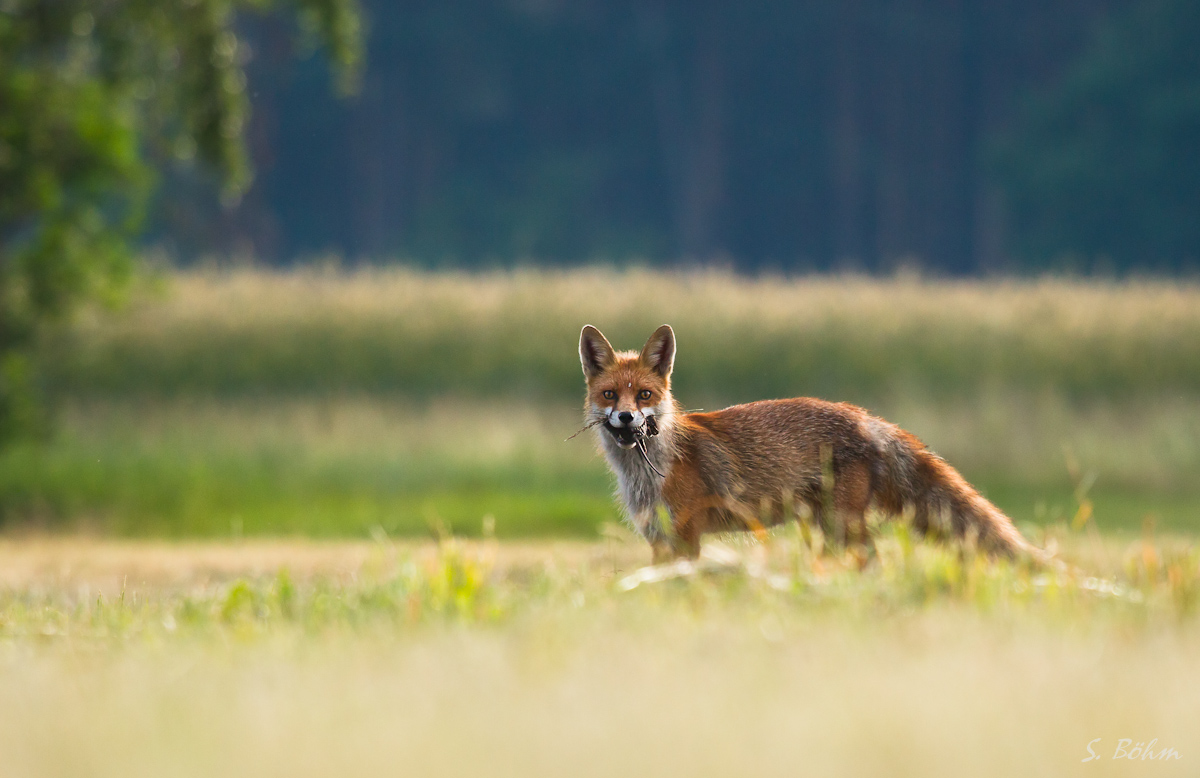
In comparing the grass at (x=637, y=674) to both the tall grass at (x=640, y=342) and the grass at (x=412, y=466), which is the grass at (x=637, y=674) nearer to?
the grass at (x=412, y=466)

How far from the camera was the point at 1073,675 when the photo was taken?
2.80 meters

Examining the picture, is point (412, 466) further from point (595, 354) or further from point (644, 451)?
point (644, 451)

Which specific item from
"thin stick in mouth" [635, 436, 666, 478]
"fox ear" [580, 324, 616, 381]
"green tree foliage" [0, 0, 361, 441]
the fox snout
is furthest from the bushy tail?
"green tree foliage" [0, 0, 361, 441]

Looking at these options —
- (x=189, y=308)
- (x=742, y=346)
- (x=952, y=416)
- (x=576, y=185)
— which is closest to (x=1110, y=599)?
(x=952, y=416)

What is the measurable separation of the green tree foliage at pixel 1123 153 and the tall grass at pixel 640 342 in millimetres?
23907

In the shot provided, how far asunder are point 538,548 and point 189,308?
8.62 m

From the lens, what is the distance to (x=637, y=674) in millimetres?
2820

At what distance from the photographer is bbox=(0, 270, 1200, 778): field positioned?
246 cm

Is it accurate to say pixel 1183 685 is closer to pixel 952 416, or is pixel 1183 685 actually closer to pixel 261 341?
pixel 952 416

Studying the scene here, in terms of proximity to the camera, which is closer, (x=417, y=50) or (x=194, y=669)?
(x=194, y=669)

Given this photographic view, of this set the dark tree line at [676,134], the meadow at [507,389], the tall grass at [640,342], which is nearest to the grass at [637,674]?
the meadow at [507,389]

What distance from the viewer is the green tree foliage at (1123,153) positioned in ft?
134

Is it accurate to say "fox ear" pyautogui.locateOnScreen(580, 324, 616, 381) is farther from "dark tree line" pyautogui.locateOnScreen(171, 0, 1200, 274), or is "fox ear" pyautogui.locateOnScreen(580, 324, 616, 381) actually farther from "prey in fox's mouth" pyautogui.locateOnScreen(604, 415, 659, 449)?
"dark tree line" pyautogui.locateOnScreen(171, 0, 1200, 274)

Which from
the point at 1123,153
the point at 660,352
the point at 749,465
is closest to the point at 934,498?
the point at 749,465
